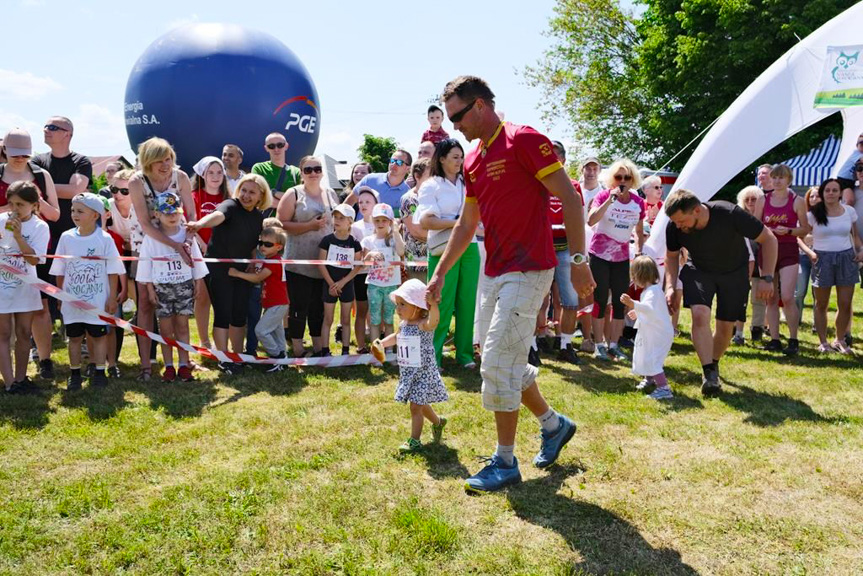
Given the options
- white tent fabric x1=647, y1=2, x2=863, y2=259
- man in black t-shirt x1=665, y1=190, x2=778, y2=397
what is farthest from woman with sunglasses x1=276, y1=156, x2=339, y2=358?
white tent fabric x1=647, y1=2, x2=863, y2=259

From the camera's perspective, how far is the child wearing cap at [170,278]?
6.17 metres

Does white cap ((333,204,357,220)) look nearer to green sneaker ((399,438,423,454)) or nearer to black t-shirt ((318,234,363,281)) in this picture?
black t-shirt ((318,234,363,281))

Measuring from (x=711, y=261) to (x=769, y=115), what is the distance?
3963 mm

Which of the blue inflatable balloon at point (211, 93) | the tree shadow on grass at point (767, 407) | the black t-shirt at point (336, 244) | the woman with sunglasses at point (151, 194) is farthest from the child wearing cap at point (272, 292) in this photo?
the blue inflatable balloon at point (211, 93)

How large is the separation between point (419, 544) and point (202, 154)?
12.9m

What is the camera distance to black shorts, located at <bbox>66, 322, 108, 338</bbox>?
605 cm

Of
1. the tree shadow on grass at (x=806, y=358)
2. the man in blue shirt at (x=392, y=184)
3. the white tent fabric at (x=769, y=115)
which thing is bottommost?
the tree shadow on grass at (x=806, y=358)

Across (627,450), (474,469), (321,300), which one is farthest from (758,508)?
(321,300)

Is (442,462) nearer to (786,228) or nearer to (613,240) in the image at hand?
(613,240)

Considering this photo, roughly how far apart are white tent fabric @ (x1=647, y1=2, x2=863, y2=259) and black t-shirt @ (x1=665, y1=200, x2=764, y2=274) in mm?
2961

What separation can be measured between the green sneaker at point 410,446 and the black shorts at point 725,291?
3.13m

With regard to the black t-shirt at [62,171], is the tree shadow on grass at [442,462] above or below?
below

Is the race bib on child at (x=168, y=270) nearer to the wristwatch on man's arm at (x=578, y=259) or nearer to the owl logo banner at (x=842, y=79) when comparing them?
the wristwatch on man's arm at (x=578, y=259)

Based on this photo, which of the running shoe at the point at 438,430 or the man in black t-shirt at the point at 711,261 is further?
the man in black t-shirt at the point at 711,261
